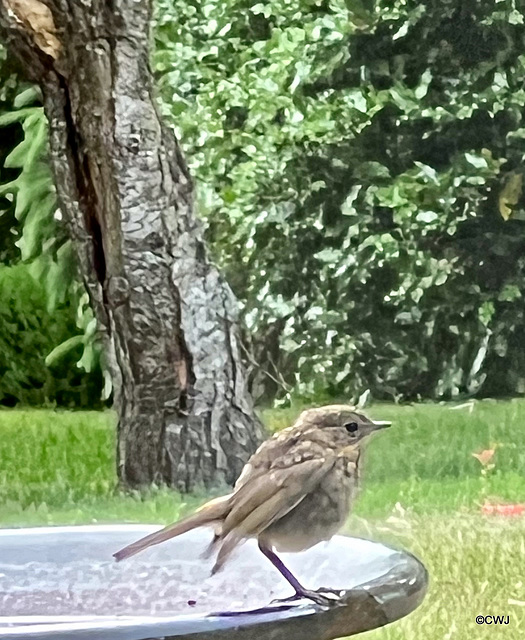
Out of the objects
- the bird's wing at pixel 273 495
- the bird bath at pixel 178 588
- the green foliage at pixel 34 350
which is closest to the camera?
the bird bath at pixel 178 588

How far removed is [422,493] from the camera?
3.12 feet

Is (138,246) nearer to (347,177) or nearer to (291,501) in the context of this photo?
(347,177)

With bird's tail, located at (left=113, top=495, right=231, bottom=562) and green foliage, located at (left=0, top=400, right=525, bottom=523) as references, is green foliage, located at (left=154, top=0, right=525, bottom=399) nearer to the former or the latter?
green foliage, located at (left=0, top=400, right=525, bottom=523)

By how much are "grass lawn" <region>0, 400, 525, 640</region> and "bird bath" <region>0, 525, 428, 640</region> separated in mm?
134

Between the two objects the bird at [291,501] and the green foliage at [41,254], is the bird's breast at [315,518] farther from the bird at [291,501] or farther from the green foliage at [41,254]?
the green foliage at [41,254]

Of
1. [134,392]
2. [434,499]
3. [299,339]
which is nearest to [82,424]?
[134,392]

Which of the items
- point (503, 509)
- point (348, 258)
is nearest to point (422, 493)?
point (503, 509)

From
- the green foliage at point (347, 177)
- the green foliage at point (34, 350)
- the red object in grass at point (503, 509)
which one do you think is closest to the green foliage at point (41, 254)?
the green foliage at point (34, 350)

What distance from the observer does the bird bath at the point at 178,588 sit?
54 centimetres

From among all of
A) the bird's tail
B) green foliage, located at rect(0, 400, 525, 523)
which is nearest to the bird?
the bird's tail

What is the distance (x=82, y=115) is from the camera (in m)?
0.95

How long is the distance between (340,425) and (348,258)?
0.26 metres

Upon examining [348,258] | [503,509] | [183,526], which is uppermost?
[348,258]

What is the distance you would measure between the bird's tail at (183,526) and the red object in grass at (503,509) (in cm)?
34
